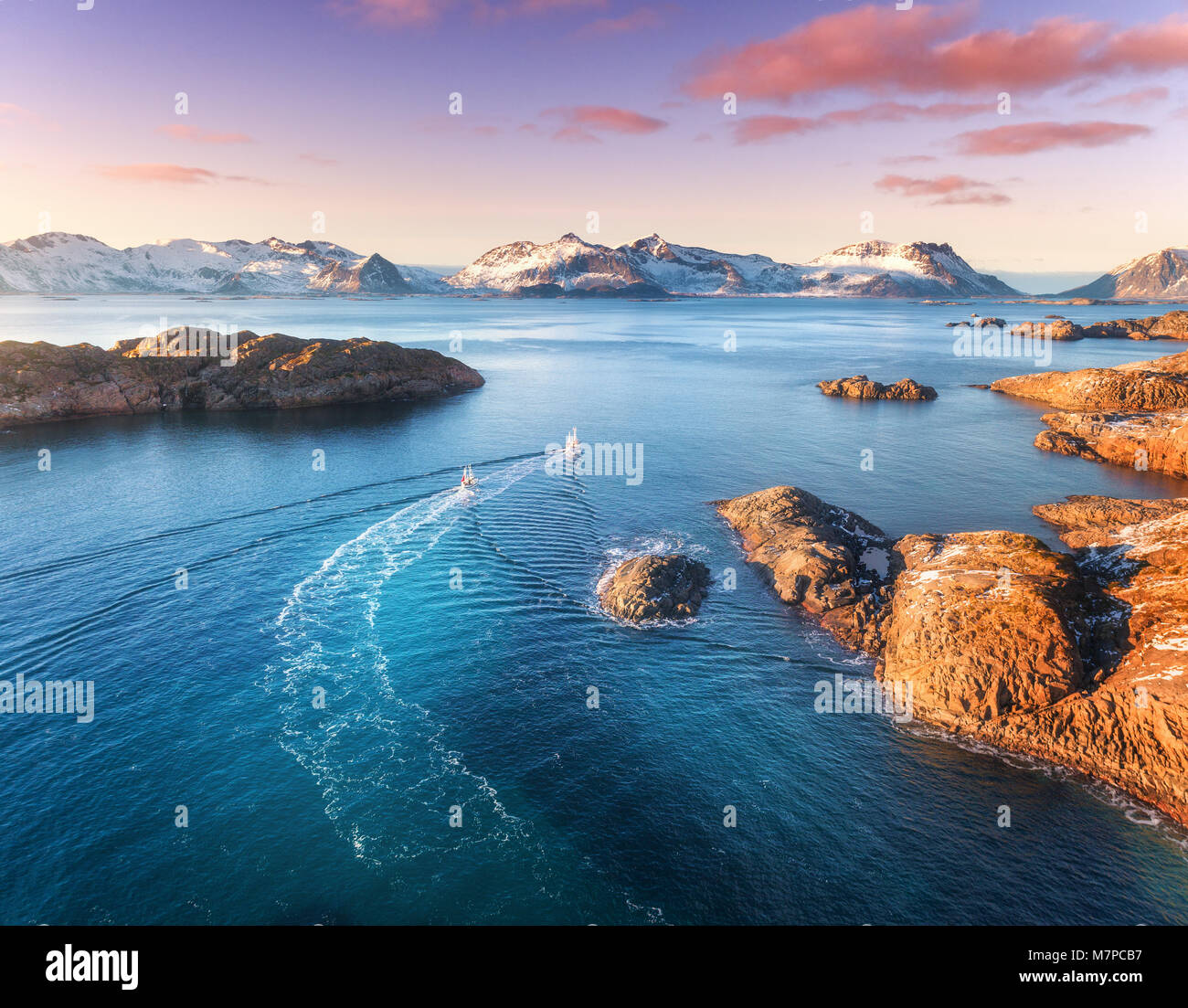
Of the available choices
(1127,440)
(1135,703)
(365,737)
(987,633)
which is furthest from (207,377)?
(1127,440)

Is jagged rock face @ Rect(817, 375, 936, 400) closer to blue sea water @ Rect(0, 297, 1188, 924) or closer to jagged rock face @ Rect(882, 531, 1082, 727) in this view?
blue sea water @ Rect(0, 297, 1188, 924)

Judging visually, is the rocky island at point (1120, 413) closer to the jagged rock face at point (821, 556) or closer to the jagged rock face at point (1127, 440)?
the jagged rock face at point (1127, 440)

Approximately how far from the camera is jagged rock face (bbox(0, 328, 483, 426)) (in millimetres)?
109625

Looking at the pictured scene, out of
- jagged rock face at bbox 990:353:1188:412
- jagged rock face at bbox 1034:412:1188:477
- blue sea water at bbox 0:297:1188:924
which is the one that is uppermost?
jagged rock face at bbox 990:353:1188:412

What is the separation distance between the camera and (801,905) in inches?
1057

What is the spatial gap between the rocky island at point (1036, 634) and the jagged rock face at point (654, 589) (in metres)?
7.26

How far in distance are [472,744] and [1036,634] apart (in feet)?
115

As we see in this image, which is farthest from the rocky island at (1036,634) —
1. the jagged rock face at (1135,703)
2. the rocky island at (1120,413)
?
the rocky island at (1120,413)

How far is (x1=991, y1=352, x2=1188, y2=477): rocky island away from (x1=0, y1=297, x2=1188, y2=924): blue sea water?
507 inches

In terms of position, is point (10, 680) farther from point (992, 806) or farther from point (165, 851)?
point (992, 806)

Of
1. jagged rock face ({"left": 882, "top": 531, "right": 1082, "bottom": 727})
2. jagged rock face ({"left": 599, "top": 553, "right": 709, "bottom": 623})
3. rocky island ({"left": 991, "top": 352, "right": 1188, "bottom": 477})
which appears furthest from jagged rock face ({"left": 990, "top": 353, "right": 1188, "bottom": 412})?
jagged rock face ({"left": 599, "top": 553, "right": 709, "bottom": 623})

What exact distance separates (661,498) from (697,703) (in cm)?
3916
